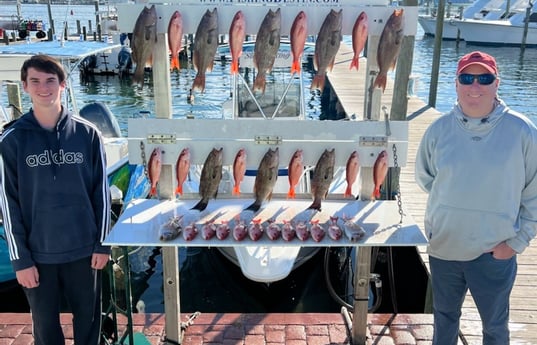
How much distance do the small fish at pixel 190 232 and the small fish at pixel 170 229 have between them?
41 millimetres

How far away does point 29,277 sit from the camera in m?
2.57

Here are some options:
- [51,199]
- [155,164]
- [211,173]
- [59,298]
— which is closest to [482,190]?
[211,173]

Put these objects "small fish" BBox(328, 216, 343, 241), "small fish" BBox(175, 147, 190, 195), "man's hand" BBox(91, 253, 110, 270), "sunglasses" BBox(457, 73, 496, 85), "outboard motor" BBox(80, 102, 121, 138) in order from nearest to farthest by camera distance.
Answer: "sunglasses" BBox(457, 73, 496, 85)
"man's hand" BBox(91, 253, 110, 270)
"small fish" BBox(328, 216, 343, 241)
"small fish" BBox(175, 147, 190, 195)
"outboard motor" BBox(80, 102, 121, 138)

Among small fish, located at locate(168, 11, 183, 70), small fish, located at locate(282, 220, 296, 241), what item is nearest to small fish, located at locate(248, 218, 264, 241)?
small fish, located at locate(282, 220, 296, 241)

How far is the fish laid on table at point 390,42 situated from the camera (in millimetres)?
2754

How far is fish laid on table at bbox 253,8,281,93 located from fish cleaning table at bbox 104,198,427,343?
2.77ft

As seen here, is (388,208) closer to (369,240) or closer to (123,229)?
(369,240)

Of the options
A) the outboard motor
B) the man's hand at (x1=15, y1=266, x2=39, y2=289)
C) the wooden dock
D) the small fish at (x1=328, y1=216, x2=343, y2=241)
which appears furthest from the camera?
the outboard motor

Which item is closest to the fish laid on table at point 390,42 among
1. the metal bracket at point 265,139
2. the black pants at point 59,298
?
the metal bracket at point 265,139

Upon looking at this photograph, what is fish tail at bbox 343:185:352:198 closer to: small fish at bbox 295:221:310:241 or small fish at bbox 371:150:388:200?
small fish at bbox 371:150:388:200

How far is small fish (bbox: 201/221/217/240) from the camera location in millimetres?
2805

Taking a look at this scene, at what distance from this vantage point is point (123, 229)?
9.31 feet

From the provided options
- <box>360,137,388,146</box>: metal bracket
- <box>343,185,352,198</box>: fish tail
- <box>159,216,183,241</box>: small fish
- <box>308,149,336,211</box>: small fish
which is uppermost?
<box>360,137,388,146</box>: metal bracket

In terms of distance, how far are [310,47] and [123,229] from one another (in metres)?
8.76
